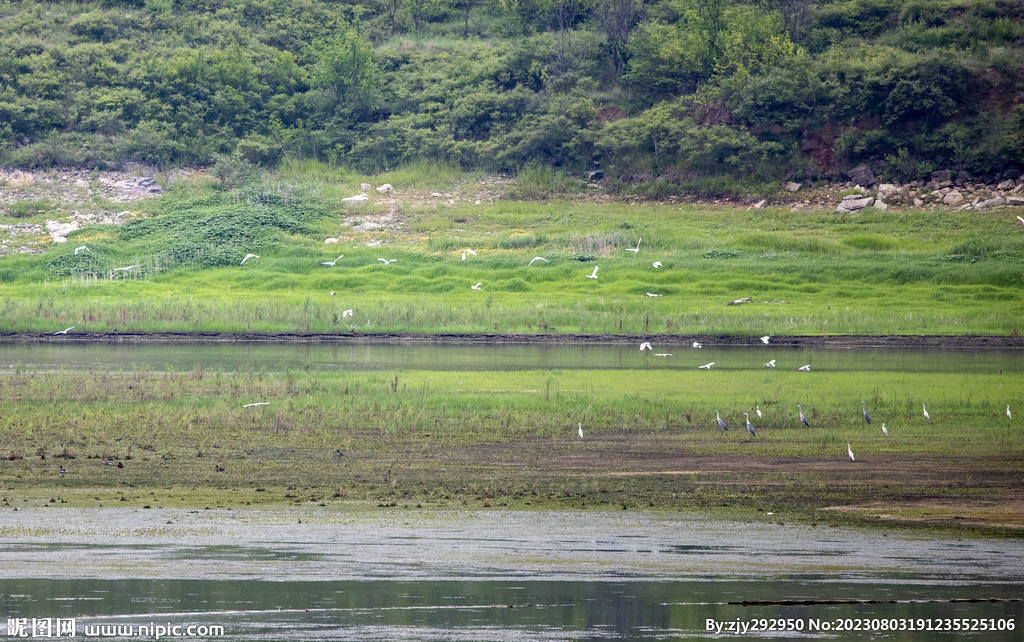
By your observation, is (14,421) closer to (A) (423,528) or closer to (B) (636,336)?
(A) (423,528)

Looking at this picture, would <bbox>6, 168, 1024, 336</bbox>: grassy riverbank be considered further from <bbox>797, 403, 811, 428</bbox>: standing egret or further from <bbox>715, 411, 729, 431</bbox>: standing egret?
<bbox>715, 411, 729, 431</bbox>: standing egret

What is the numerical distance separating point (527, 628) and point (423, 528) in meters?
3.61

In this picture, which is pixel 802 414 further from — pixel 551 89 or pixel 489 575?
pixel 551 89

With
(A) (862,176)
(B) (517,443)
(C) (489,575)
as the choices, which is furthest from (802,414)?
(A) (862,176)

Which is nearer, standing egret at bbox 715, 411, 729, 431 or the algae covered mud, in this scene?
the algae covered mud

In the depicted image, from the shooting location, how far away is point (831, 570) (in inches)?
485

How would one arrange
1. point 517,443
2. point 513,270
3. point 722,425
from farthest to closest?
point 513,270
point 722,425
point 517,443

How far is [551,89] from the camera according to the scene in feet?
188

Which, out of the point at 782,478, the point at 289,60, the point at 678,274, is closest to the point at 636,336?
the point at 678,274

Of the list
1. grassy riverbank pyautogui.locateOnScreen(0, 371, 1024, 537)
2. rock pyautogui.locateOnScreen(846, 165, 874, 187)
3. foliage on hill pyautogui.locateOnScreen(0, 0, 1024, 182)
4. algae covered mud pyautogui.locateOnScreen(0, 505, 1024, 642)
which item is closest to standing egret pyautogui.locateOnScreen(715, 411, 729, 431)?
grassy riverbank pyautogui.locateOnScreen(0, 371, 1024, 537)

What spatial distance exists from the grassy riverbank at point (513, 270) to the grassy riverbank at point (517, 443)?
9.37 m

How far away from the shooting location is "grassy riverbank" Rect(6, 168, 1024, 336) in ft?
109

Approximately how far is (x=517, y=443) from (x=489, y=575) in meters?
6.50

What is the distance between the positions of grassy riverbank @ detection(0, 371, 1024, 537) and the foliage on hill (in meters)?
30.1
